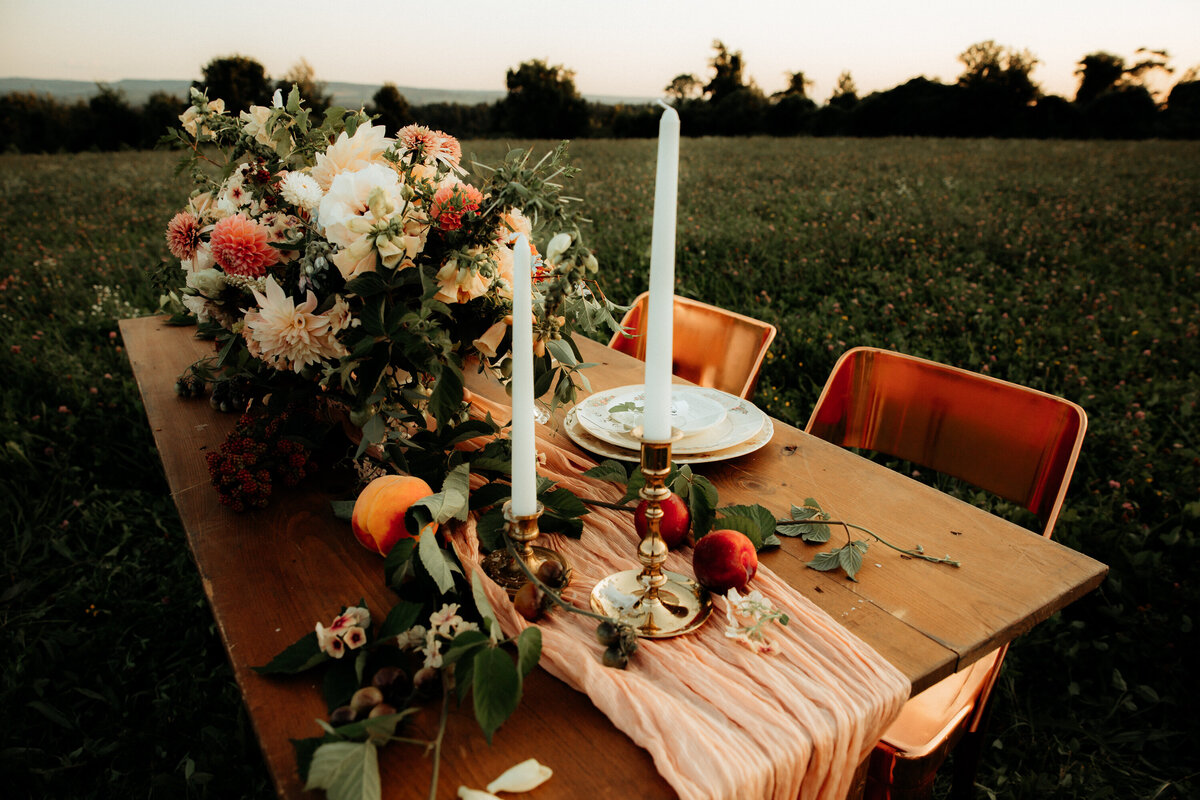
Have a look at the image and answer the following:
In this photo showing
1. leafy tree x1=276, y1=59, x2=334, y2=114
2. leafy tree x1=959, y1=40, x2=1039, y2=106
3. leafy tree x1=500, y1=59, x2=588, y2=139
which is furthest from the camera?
leafy tree x1=500, y1=59, x2=588, y2=139

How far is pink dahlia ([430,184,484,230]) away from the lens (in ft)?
3.18

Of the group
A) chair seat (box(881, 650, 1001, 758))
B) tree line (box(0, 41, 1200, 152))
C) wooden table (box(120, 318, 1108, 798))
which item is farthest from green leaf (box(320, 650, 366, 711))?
tree line (box(0, 41, 1200, 152))

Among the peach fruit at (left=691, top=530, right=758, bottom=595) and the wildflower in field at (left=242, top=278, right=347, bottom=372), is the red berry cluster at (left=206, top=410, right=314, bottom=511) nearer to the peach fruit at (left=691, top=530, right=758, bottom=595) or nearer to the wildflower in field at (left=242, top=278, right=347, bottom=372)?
the wildflower in field at (left=242, top=278, right=347, bottom=372)

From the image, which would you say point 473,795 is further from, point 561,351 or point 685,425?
point 685,425

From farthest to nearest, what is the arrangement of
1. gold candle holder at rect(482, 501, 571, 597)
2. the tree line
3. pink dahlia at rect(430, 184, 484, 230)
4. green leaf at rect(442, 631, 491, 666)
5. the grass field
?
the tree line
the grass field
pink dahlia at rect(430, 184, 484, 230)
gold candle holder at rect(482, 501, 571, 597)
green leaf at rect(442, 631, 491, 666)

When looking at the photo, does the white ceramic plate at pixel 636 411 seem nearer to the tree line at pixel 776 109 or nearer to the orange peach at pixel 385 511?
the orange peach at pixel 385 511

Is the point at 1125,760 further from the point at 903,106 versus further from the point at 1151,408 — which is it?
the point at 903,106

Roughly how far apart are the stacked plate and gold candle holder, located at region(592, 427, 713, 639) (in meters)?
0.34

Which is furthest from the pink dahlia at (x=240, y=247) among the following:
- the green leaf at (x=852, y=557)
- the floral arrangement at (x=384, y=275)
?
the green leaf at (x=852, y=557)

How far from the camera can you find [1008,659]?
208 centimetres

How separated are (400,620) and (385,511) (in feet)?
0.70

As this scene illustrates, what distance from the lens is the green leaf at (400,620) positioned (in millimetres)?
736

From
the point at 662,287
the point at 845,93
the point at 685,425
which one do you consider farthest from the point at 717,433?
the point at 845,93

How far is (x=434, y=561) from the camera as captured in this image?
0.79 meters
